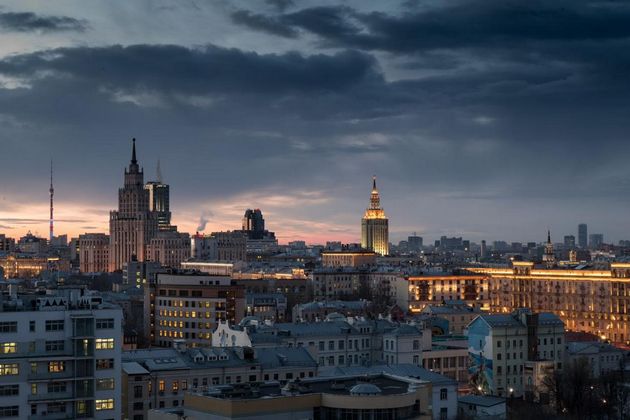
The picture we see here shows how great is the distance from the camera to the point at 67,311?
5119 cm

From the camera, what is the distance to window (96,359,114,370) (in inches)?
2031

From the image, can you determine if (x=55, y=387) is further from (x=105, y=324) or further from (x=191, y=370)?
(x=191, y=370)

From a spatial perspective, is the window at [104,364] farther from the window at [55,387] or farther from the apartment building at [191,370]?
the apartment building at [191,370]

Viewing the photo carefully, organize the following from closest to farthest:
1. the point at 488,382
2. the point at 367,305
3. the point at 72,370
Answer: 1. the point at 72,370
2. the point at 488,382
3. the point at 367,305

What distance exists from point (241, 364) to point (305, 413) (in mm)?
27227

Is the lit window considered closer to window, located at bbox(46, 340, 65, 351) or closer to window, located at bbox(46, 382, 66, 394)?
window, located at bbox(46, 382, 66, 394)

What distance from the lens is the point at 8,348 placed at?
50.0 metres

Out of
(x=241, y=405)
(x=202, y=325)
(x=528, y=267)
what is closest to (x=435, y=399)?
(x=241, y=405)

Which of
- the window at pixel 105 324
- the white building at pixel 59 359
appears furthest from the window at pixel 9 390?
the window at pixel 105 324

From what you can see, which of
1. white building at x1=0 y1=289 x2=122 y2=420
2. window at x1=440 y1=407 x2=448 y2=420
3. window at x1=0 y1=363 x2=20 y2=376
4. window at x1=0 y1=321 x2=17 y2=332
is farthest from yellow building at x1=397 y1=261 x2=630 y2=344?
window at x1=0 y1=363 x2=20 y2=376

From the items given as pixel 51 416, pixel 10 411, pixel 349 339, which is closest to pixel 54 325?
pixel 51 416

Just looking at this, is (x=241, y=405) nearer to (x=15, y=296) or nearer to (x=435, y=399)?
(x=15, y=296)

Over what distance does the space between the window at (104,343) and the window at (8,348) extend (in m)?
3.49

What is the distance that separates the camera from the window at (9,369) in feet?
162
